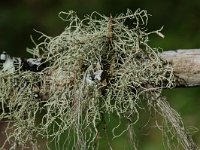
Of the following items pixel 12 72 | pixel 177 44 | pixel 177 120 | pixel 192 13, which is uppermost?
pixel 192 13

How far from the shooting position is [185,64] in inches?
41.1

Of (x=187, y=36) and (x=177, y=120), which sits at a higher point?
(x=187, y=36)

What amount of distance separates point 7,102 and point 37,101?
7 centimetres

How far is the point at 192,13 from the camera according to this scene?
8.43ft

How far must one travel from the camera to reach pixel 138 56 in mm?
1034

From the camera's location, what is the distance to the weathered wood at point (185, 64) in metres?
1.04

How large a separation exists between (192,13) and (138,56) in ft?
5.23

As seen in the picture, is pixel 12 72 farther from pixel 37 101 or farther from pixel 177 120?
pixel 177 120

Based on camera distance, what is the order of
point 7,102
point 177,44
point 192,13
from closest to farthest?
point 7,102
point 177,44
point 192,13

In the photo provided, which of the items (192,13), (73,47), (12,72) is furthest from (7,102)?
(192,13)

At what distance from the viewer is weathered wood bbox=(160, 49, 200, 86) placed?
3.41ft

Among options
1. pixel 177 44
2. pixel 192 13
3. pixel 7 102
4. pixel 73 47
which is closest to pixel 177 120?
pixel 73 47

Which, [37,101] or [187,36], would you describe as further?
[187,36]

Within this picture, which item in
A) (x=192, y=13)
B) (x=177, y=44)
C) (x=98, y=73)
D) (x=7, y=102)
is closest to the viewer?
(x=98, y=73)
